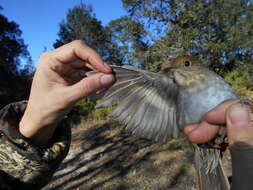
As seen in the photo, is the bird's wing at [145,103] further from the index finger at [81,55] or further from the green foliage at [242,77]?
the green foliage at [242,77]

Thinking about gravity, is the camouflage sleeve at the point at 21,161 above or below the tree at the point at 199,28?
below

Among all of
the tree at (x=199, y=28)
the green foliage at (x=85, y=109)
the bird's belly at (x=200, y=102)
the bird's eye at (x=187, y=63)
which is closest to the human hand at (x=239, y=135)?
the bird's belly at (x=200, y=102)

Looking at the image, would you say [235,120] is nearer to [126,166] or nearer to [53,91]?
[53,91]

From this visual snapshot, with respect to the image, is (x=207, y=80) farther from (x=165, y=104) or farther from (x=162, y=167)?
(x=162, y=167)

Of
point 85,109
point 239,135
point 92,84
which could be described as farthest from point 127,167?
point 85,109

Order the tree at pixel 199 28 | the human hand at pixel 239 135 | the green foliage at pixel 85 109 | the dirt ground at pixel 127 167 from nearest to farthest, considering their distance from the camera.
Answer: the human hand at pixel 239 135, the dirt ground at pixel 127 167, the tree at pixel 199 28, the green foliage at pixel 85 109

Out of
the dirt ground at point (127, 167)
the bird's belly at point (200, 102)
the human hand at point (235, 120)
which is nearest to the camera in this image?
the human hand at point (235, 120)

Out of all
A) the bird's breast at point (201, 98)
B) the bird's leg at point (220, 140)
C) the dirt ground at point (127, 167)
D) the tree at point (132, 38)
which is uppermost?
the tree at point (132, 38)

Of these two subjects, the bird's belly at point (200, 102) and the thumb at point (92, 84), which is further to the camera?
the bird's belly at point (200, 102)
